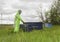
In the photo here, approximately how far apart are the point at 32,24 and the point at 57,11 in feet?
84.3

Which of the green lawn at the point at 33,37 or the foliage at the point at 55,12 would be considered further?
the foliage at the point at 55,12

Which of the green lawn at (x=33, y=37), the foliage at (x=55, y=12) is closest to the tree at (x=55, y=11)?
the foliage at (x=55, y=12)

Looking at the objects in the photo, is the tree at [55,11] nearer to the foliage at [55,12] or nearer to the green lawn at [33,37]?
the foliage at [55,12]

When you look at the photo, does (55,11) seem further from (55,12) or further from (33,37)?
(33,37)

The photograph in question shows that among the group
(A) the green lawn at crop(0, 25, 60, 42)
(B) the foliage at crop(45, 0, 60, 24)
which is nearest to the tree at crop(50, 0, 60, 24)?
(B) the foliage at crop(45, 0, 60, 24)

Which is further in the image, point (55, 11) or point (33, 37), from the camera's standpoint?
point (55, 11)

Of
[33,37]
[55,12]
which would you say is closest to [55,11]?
[55,12]

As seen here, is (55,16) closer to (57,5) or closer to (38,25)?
(57,5)

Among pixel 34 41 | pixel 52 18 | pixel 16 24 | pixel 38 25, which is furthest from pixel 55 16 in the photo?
pixel 34 41

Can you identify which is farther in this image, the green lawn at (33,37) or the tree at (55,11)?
the tree at (55,11)

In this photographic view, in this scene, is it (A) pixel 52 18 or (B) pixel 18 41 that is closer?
(B) pixel 18 41

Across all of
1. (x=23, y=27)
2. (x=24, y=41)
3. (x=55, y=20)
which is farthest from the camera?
(x=55, y=20)

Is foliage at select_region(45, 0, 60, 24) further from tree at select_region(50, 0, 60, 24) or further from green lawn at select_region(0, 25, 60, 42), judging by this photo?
green lawn at select_region(0, 25, 60, 42)

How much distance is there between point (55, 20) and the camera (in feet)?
130
